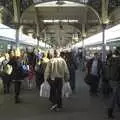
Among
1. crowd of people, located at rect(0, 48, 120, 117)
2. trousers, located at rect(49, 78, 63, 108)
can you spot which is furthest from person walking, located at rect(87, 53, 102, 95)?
trousers, located at rect(49, 78, 63, 108)

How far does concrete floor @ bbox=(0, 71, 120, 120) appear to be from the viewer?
11125 millimetres

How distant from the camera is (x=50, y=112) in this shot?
1205cm

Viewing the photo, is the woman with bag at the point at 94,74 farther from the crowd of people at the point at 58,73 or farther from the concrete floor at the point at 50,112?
the concrete floor at the point at 50,112

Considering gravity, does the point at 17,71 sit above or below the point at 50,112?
above

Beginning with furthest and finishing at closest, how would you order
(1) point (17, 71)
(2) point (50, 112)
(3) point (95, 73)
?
(3) point (95, 73)
(1) point (17, 71)
(2) point (50, 112)

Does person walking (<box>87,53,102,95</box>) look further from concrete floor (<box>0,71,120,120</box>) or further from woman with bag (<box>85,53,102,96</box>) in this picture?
concrete floor (<box>0,71,120,120</box>)

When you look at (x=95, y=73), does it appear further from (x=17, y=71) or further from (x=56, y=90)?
(x=56, y=90)

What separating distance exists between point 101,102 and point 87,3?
23.1 meters

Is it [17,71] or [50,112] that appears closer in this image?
[50,112]

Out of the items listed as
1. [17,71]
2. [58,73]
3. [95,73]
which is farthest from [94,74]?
[58,73]

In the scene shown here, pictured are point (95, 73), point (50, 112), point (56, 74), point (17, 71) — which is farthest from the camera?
point (95, 73)

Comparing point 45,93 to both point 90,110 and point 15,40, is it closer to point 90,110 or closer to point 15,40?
point 90,110

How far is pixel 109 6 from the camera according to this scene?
33.5 m

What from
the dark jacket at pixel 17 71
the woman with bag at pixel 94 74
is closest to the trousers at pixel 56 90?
the dark jacket at pixel 17 71
